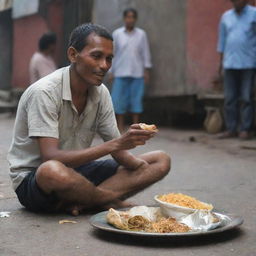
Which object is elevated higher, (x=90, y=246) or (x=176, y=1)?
(x=176, y=1)

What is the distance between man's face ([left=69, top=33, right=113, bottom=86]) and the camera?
4.09m

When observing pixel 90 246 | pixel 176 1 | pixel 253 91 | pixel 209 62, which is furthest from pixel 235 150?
pixel 90 246

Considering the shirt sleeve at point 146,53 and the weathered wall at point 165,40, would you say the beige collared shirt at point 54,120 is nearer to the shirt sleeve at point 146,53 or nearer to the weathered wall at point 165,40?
the weathered wall at point 165,40

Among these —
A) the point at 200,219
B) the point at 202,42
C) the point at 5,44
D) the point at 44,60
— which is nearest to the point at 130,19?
the point at 202,42

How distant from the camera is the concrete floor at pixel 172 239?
3.45 m

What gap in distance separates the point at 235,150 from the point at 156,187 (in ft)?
8.46

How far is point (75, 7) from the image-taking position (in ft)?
42.0

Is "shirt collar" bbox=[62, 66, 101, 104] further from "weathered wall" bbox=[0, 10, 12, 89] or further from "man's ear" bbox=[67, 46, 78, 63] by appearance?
"weathered wall" bbox=[0, 10, 12, 89]

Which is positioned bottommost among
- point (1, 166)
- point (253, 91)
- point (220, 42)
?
point (1, 166)

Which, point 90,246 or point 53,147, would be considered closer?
point 90,246

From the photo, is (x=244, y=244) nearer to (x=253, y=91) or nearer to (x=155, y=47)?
(x=253, y=91)

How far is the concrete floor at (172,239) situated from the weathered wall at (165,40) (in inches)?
103

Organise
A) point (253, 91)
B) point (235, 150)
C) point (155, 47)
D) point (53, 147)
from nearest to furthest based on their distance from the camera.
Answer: point (53, 147) → point (235, 150) → point (253, 91) → point (155, 47)

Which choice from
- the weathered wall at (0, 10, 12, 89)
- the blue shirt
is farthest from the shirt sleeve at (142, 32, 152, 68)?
the weathered wall at (0, 10, 12, 89)
